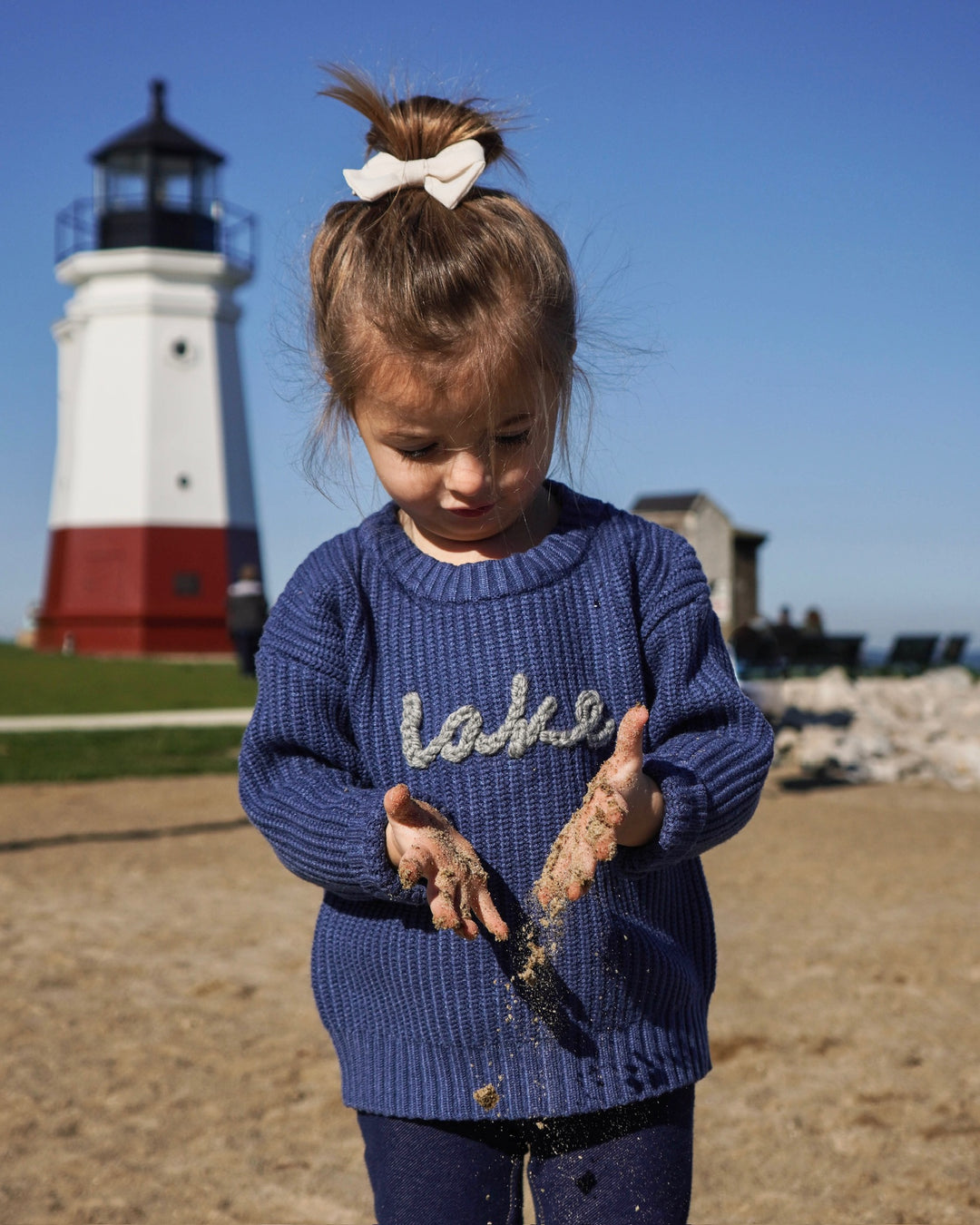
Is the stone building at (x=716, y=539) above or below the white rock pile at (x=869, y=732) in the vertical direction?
above

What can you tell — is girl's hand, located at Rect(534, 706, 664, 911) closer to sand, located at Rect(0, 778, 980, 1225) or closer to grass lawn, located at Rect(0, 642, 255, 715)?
sand, located at Rect(0, 778, 980, 1225)

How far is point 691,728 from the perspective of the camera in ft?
5.91

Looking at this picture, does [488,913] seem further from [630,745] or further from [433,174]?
[433,174]

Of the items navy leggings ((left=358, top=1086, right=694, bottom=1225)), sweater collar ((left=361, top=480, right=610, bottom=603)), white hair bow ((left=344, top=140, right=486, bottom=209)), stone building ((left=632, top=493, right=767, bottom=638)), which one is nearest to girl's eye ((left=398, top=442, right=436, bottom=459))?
sweater collar ((left=361, top=480, right=610, bottom=603))

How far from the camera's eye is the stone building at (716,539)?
13867 mm

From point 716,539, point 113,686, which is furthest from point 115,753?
point 716,539

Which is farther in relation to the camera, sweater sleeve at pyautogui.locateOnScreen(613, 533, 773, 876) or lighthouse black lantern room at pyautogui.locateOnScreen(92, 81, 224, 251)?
lighthouse black lantern room at pyautogui.locateOnScreen(92, 81, 224, 251)

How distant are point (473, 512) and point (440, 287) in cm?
29

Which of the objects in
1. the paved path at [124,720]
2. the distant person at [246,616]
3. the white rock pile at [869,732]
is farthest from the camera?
the distant person at [246,616]

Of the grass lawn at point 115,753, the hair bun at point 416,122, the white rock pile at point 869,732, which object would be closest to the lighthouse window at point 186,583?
the grass lawn at point 115,753

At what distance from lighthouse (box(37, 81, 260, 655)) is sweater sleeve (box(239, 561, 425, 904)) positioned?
2334 centimetres

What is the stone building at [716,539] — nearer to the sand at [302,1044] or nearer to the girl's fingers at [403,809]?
the sand at [302,1044]

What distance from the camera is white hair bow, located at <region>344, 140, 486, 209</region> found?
67.1 inches

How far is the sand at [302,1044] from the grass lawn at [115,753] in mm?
2648
